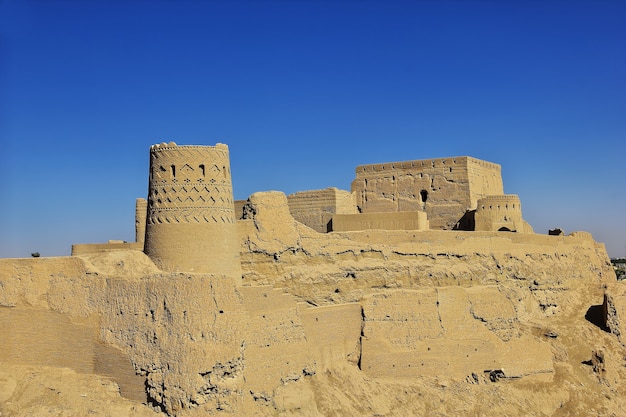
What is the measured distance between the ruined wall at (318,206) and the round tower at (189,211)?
10677 millimetres

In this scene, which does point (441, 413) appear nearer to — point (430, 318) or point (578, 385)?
point (430, 318)

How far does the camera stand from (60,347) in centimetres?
1778

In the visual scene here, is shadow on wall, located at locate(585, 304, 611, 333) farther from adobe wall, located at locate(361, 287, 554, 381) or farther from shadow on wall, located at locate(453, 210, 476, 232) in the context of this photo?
shadow on wall, located at locate(453, 210, 476, 232)

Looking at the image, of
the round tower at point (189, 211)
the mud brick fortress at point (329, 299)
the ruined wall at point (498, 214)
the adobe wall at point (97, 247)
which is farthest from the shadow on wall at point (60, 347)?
the ruined wall at point (498, 214)

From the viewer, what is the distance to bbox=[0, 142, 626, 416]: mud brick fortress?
17.2 meters

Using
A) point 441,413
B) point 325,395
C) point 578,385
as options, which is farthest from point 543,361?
point 325,395

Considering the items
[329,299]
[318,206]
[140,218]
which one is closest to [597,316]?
[318,206]

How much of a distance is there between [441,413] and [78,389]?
1076 centimetres

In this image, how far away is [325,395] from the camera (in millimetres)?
19938

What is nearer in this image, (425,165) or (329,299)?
(329,299)

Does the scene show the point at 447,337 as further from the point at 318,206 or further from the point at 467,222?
the point at 467,222

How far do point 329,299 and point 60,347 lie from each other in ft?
29.3

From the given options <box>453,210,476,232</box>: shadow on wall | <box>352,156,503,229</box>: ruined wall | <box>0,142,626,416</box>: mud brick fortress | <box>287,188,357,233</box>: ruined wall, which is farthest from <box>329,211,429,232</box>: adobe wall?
<box>352,156,503,229</box>: ruined wall

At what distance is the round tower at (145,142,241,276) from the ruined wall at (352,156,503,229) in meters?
15.4
